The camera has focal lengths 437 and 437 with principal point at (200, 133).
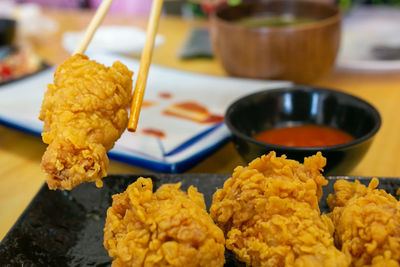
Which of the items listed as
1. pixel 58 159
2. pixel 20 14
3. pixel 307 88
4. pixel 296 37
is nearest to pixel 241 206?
pixel 58 159

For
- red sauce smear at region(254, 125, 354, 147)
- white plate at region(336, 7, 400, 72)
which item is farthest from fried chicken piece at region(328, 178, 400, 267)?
white plate at region(336, 7, 400, 72)

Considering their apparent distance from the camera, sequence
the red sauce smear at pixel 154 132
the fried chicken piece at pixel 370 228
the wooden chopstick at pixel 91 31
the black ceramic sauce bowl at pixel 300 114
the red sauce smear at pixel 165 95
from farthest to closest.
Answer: the red sauce smear at pixel 165 95 < the red sauce smear at pixel 154 132 < the black ceramic sauce bowl at pixel 300 114 < the wooden chopstick at pixel 91 31 < the fried chicken piece at pixel 370 228

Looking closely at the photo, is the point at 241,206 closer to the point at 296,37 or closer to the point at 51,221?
the point at 51,221

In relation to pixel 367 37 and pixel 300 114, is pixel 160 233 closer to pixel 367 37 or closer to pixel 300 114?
pixel 300 114

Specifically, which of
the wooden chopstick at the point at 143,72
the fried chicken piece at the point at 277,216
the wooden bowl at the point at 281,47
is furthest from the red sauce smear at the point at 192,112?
the fried chicken piece at the point at 277,216

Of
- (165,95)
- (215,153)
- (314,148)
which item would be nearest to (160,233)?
(314,148)

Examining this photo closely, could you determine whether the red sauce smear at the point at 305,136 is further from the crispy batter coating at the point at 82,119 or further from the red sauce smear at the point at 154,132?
the crispy batter coating at the point at 82,119

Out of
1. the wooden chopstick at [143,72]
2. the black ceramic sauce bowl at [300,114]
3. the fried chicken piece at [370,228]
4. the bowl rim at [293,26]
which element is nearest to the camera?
the fried chicken piece at [370,228]
